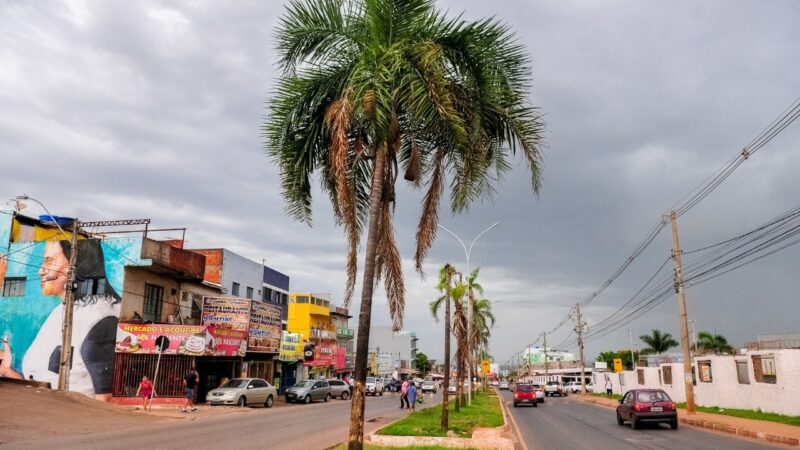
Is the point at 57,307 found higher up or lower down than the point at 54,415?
higher up

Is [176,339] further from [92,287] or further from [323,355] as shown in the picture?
[323,355]

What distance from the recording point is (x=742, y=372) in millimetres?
28062

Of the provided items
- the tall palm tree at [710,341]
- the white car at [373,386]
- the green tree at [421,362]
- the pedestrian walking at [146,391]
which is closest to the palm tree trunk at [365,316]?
the pedestrian walking at [146,391]

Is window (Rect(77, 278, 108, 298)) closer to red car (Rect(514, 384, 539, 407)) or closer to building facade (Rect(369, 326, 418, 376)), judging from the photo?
red car (Rect(514, 384, 539, 407))

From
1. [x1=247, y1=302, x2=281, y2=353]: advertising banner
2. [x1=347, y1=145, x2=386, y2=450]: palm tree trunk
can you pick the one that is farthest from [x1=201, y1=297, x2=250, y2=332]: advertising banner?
[x1=347, y1=145, x2=386, y2=450]: palm tree trunk

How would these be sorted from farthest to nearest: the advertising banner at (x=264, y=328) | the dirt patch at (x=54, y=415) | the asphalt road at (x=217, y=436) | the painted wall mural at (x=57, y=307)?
the advertising banner at (x=264, y=328)
the painted wall mural at (x=57, y=307)
the dirt patch at (x=54, y=415)
the asphalt road at (x=217, y=436)

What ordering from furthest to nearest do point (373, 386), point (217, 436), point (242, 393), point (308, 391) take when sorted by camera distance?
1. point (373, 386)
2. point (308, 391)
3. point (242, 393)
4. point (217, 436)

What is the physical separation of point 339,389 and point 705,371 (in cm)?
2516

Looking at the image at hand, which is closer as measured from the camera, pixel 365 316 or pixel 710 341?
pixel 365 316

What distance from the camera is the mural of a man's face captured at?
31.7 m

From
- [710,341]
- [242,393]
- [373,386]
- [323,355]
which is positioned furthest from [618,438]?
[710,341]

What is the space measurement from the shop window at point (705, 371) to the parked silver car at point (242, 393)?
23851 millimetres

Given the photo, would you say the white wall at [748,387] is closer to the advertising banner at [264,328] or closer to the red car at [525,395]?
the red car at [525,395]

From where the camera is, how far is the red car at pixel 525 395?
43.6 m
